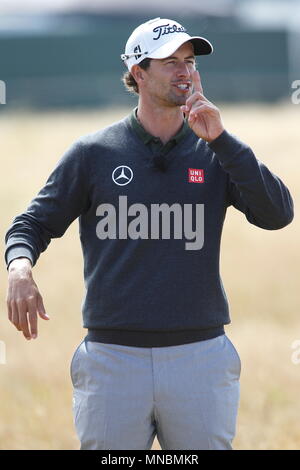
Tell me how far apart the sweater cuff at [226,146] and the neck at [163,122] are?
0.39m

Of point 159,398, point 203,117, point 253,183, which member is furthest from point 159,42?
point 159,398

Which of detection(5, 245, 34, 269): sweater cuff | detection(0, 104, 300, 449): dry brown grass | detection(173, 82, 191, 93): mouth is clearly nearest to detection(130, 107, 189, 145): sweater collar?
detection(173, 82, 191, 93): mouth

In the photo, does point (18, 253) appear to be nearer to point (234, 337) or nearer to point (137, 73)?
point (137, 73)

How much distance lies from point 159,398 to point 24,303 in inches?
25.9

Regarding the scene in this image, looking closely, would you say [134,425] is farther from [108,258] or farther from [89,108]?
[89,108]

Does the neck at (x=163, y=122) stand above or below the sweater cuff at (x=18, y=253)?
above

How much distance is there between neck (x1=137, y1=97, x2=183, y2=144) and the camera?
4613mm

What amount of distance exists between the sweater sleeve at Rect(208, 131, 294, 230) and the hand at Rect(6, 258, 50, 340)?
0.90 meters

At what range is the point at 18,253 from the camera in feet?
14.5

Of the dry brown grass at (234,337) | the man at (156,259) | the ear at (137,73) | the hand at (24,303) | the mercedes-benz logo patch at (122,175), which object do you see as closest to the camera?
the hand at (24,303)

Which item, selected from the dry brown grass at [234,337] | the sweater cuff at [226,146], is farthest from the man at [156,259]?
the dry brown grass at [234,337]

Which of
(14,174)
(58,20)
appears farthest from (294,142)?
(58,20)

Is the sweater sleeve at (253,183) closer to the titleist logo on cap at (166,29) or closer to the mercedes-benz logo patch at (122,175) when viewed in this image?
the mercedes-benz logo patch at (122,175)

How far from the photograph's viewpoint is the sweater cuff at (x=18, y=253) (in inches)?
173
